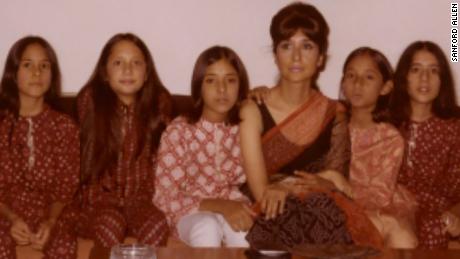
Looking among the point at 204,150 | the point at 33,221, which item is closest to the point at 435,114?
the point at 204,150

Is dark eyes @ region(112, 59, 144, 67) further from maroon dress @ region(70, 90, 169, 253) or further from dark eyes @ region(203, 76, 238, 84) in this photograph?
dark eyes @ region(203, 76, 238, 84)

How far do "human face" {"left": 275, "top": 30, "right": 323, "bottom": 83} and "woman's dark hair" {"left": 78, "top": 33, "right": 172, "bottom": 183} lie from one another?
0.47m

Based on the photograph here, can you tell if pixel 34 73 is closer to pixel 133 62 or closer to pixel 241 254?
pixel 133 62

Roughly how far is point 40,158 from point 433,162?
138 cm

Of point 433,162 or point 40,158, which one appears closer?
point 40,158

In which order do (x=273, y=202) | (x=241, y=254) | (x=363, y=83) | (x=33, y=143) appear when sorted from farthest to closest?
(x=363, y=83) < (x=33, y=143) < (x=273, y=202) < (x=241, y=254)

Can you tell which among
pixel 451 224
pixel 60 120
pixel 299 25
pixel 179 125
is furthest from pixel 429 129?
pixel 60 120

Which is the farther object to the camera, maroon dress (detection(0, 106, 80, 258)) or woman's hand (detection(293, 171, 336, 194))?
maroon dress (detection(0, 106, 80, 258))

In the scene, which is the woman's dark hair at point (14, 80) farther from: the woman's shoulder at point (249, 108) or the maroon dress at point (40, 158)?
the woman's shoulder at point (249, 108)

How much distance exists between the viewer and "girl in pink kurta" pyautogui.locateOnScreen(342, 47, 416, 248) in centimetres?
285

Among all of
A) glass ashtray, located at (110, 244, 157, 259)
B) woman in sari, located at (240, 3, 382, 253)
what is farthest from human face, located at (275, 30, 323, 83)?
glass ashtray, located at (110, 244, 157, 259)

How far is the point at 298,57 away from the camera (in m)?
2.82

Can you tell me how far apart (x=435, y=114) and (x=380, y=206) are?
44cm

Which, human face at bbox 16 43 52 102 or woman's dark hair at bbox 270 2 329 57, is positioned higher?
woman's dark hair at bbox 270 2 329 57
